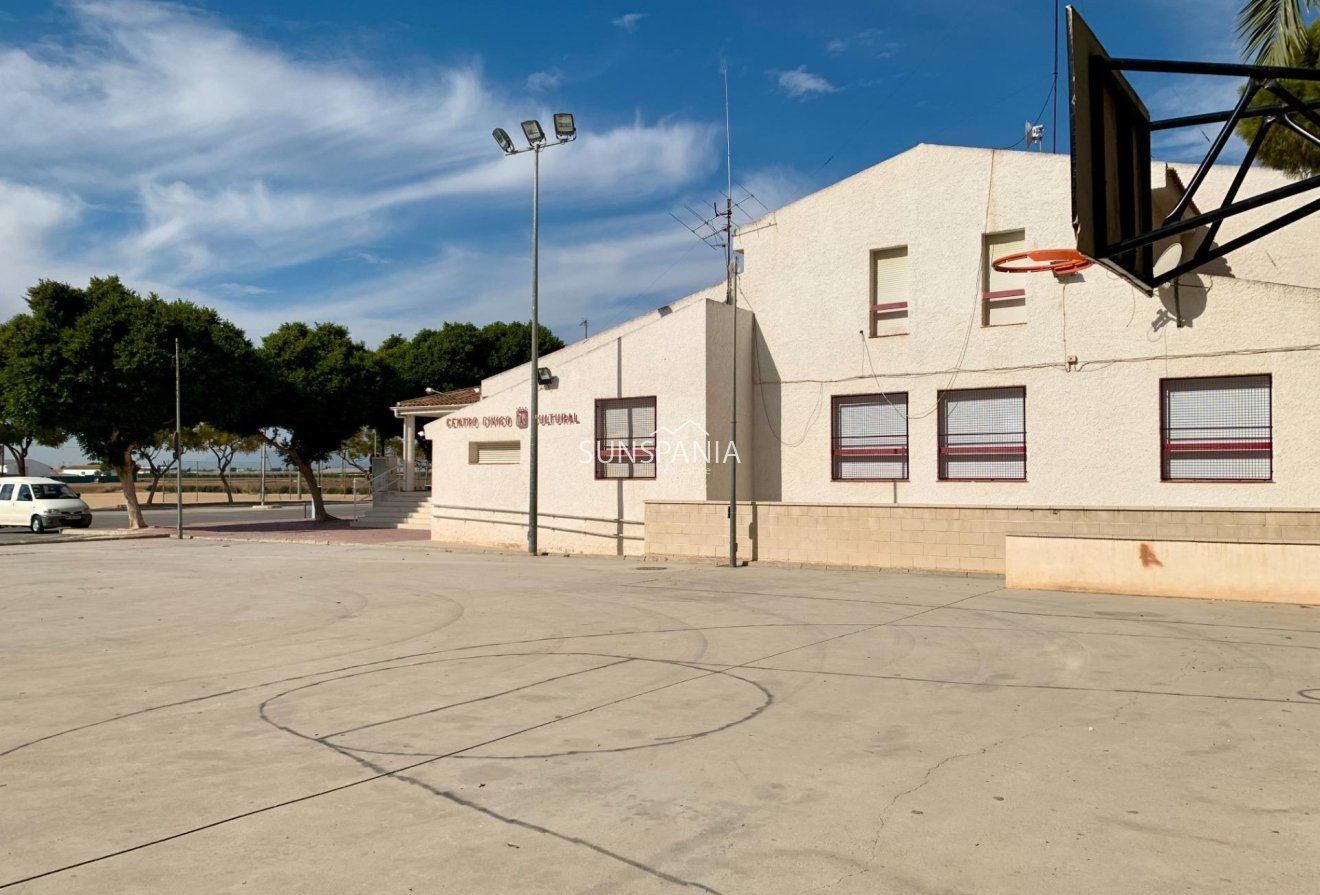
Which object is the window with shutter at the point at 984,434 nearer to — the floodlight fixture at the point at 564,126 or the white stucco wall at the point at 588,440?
the white stucco wall at the point at 588,440

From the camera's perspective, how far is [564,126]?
76.8 ft

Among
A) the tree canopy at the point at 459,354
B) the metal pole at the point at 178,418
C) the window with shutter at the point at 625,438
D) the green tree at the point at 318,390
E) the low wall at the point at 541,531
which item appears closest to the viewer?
the window with shutter at the point at 625,438

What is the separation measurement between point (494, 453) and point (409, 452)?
30.0 feet

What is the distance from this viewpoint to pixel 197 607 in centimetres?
1395

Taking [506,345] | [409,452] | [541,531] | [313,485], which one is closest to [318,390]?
[313,485]

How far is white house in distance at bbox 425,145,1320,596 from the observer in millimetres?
18141

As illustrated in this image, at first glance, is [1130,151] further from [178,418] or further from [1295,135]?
[178,418]

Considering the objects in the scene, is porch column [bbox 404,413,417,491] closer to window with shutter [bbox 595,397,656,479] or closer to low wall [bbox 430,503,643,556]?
low wall [bbox 430,503,643,556]

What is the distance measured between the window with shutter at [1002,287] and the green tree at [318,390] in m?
28.2

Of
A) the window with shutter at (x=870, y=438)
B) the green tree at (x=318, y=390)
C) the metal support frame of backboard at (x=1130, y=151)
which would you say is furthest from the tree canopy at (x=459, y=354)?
the metal support frame of backboard at (x=1130, y=151)

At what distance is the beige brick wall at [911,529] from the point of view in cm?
1616

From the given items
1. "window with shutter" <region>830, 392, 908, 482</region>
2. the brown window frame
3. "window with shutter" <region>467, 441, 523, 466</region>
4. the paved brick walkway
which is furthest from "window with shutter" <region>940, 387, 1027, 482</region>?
the paved brick walkway

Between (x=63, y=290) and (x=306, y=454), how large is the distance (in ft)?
38.5

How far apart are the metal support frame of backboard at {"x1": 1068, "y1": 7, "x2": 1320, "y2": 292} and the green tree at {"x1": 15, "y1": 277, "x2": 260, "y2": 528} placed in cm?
3258
